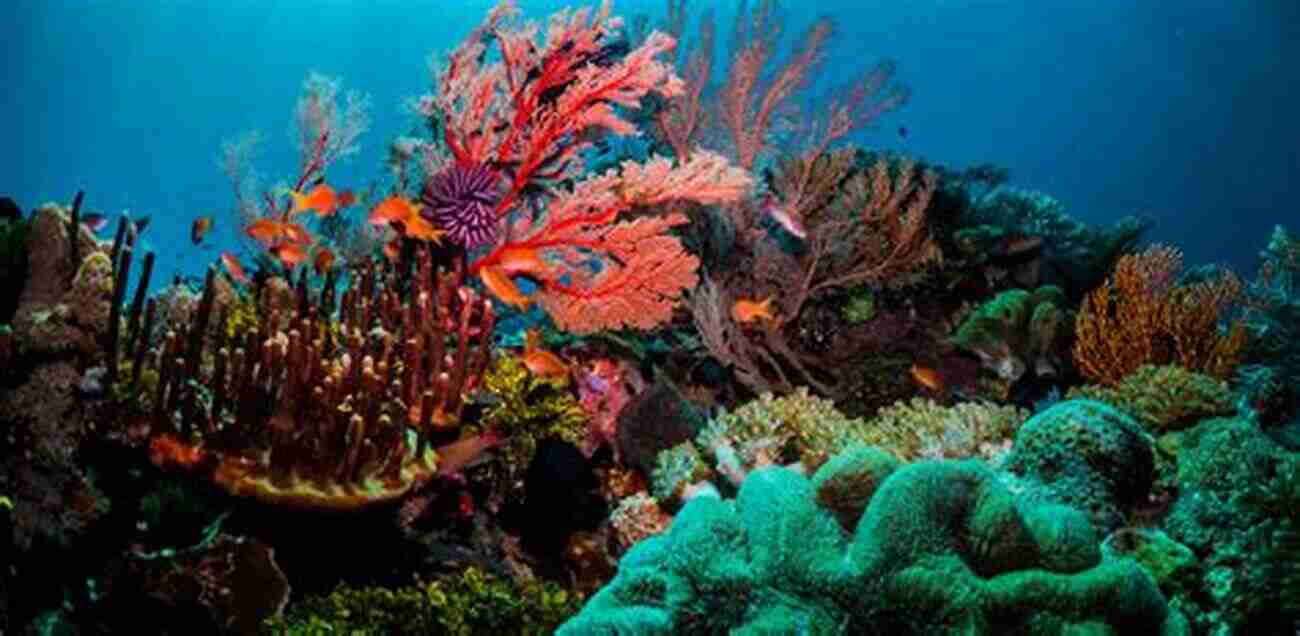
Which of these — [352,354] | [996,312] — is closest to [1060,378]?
[996,312]

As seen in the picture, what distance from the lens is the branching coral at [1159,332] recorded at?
22.1 ft

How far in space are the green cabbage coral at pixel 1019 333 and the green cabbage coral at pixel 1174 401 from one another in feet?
6.24

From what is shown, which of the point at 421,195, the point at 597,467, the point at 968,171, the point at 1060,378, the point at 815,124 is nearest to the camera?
the point at 597,467

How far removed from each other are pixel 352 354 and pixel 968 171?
8099 millimetres

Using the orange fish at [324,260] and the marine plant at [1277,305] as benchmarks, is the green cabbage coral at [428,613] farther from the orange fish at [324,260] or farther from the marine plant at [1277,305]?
the marine plant at [1277,305]

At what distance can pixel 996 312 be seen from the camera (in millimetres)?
7660

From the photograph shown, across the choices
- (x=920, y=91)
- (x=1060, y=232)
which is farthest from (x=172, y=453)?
(x=920, y=91)

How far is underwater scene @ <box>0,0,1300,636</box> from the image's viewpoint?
266cm

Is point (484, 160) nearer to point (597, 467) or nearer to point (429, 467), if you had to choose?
point (597, 467)

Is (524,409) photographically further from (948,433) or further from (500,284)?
(948,433)

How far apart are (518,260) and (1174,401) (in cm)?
479

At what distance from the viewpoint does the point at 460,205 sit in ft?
22.0

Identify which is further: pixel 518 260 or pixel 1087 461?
pixel 518 260

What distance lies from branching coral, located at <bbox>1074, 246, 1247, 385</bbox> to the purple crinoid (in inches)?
207
